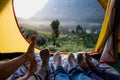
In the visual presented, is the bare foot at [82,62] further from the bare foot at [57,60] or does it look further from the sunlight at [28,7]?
the sunlight at [28,7]

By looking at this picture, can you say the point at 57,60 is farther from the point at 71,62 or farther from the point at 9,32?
the point at 9,32

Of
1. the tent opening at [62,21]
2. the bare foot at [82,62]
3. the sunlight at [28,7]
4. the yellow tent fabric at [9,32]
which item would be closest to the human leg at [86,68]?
the bare foot at [82,62]

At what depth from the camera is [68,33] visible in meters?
3.41

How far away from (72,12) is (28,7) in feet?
2.66

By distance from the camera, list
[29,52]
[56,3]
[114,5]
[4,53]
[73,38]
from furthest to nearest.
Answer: [56,3], [73,38], [4,53], [114,5], [29,52]

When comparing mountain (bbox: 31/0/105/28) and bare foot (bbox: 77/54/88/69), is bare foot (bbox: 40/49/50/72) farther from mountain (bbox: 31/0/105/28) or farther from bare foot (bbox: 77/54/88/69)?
mountain (bbox: 31/0/105/28)

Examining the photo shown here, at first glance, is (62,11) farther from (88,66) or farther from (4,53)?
(88,66)

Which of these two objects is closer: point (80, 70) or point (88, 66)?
point (80, 70)

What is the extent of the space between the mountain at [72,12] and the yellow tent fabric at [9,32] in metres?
1.33

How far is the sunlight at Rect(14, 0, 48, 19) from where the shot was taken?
3545 millimetres

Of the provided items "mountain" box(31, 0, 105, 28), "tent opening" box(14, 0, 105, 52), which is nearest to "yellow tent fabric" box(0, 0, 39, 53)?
"tent opening" box(14, 0, 105, 52)

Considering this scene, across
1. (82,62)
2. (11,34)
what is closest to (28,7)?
(11,34)

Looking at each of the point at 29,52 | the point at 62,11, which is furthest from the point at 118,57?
the point at 62,11

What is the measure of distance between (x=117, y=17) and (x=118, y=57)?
38cm
